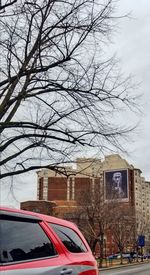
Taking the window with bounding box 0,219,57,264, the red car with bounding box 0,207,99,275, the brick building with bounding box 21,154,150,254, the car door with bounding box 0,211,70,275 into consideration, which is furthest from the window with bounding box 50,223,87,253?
the brick building with bounding box 21,154,150,254

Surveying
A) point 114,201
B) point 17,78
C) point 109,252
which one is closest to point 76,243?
point 17,78

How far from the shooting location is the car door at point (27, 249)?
384cm

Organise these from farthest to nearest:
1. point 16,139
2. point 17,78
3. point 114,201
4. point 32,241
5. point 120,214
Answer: point 120,214
point 114,201
point 16,139
point 17,78
point 32,241

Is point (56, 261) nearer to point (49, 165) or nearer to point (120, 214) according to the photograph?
point (49, 165)

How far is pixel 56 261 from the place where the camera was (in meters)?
4.55

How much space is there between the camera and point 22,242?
13.6 ft

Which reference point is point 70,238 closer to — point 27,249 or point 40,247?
point 40,247

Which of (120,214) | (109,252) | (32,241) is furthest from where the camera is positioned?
(109,252)

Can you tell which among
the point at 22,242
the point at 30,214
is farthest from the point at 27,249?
the point at 30,214

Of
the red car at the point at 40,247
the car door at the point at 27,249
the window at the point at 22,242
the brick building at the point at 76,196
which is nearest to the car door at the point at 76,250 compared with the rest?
the red car at the point at 40,247

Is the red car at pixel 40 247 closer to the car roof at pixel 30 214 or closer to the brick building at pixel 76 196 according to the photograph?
the car roof at pixel 30 214

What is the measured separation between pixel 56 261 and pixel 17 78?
8.86 m

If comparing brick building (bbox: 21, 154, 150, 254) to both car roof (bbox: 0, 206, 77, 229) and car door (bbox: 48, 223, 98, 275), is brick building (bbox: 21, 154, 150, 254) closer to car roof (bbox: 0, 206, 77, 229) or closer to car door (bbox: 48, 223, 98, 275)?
car door (bbox: 48, 223, 98, 275)

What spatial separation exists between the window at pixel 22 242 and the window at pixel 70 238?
30 cm
